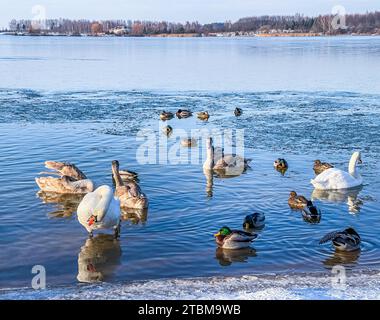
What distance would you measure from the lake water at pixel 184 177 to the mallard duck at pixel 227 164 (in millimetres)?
421

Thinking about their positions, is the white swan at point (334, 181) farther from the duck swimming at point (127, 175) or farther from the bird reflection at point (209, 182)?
the duck swimming at point (127, 175)

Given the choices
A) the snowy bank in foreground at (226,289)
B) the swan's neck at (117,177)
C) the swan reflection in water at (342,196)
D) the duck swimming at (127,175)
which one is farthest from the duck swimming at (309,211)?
the duck swimming at (127,175)

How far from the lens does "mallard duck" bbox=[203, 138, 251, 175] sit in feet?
58.1

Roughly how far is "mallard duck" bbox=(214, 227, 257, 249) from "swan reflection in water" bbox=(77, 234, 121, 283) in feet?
6.81

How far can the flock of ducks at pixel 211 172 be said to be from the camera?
37.8 ft

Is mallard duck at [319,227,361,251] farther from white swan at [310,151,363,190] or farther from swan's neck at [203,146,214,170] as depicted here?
swan's neck at [203,146,214,170]

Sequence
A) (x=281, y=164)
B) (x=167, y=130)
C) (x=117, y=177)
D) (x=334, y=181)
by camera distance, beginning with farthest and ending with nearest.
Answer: (x=167, y=130), (x=281, y=164), (x=334, y=181), (x=117, y=177)

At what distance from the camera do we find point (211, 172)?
17.7 metres

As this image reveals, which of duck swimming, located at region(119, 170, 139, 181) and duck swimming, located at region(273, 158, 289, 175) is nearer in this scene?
duck swimming, located at region(119, 170, 139, 181)

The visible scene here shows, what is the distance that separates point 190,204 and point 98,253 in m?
3.62

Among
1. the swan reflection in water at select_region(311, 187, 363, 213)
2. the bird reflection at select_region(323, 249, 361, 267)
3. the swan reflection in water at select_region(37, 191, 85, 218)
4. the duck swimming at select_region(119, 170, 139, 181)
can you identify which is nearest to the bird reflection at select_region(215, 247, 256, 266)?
the bird reflection at select_region(323, 249, 361, 267)

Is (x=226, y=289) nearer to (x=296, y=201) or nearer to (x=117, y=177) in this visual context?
(x=296, y=201)

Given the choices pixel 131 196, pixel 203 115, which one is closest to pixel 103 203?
pixel 131 196

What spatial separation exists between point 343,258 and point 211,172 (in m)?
7.06
